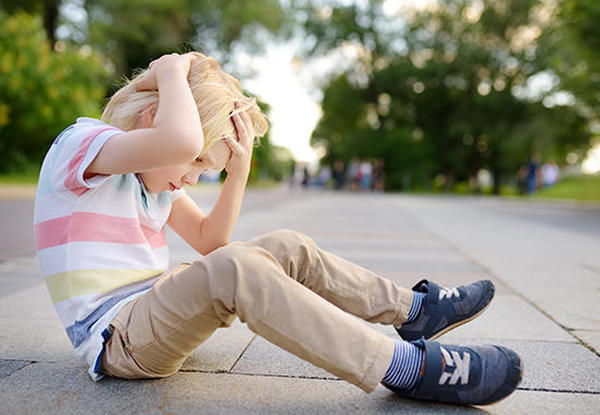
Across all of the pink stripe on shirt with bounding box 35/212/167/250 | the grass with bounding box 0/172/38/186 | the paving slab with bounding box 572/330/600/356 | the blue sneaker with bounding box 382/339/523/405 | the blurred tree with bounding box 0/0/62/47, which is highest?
the blurred tree with bounding box 0/0/62/47

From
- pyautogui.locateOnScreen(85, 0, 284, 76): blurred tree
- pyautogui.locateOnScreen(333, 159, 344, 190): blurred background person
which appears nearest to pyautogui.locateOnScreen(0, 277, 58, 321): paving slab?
pyautogui.locateOnScreen(85, 0, 284, 76): blurred tree

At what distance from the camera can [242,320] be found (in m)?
1.59

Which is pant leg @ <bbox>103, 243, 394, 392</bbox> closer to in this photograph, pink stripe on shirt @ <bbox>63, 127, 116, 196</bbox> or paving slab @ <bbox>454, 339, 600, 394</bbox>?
pink stripe on shirt @ <bbox>63, 127, 116, 196</bbox>

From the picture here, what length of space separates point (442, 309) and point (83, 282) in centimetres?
120

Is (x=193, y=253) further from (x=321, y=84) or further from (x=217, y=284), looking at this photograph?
(x=321, y=84)

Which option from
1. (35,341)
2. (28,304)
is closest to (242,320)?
(35,341)

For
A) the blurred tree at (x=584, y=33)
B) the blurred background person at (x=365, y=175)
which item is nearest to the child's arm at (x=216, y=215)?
the blurred tree at (x=584, y=33)

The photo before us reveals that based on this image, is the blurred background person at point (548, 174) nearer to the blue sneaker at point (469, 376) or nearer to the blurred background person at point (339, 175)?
the blurred background person at point (339, 175)

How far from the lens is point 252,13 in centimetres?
3422

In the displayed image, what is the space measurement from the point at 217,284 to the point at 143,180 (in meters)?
0.56

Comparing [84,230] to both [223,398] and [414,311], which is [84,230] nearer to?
[223,398]

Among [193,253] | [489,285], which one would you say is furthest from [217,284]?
[193,253]

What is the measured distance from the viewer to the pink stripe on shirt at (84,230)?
1.77 meters

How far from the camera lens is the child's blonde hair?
1787mm
